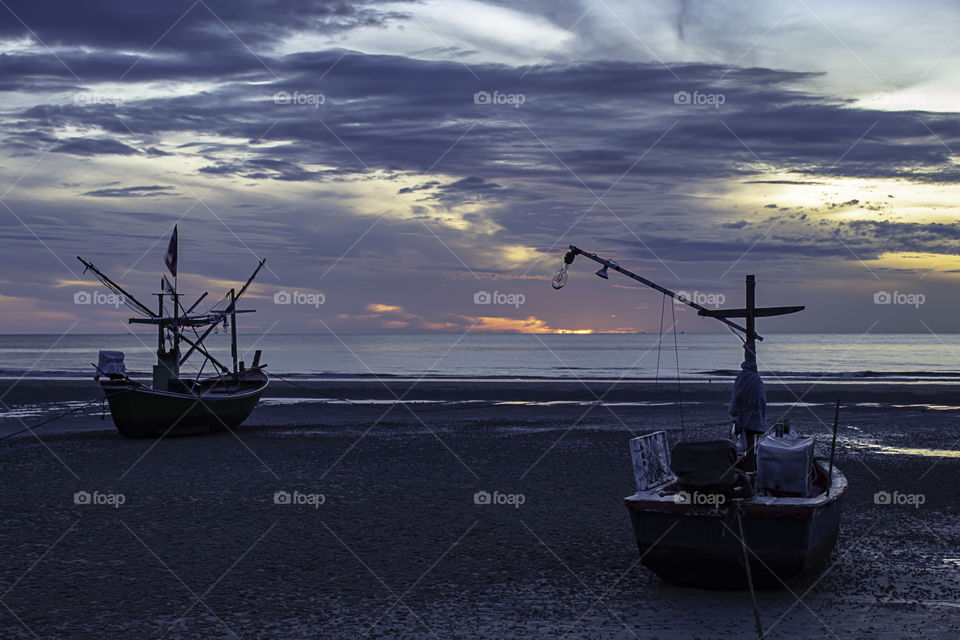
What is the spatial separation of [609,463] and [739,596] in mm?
10533

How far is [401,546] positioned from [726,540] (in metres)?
4.79

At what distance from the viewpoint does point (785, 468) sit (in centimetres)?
1104

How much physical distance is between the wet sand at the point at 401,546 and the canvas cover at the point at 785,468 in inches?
43.6

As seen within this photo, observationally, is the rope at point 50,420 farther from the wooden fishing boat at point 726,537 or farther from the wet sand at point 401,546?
the wooden fishing boat at point 726,537

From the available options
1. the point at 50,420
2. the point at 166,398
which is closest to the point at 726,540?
the point at 166,398

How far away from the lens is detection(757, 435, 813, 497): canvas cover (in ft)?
36.0

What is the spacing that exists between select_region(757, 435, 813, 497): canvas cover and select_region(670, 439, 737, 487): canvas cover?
3.48 ft

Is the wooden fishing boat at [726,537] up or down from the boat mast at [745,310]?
down

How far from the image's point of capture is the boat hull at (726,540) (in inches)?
396

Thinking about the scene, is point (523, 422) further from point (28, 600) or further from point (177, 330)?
point (28, 600)

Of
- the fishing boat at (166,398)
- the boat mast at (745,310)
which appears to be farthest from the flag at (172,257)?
the boat mast at (745,310)

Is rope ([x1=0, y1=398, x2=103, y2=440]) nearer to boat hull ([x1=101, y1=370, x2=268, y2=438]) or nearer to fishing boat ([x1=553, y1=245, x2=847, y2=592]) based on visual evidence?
boat hull ([x1=101, y1=370, x2=268, y2=438])

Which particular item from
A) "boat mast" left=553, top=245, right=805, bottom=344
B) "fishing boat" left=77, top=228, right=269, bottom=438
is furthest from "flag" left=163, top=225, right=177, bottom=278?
"boat mast" left=553, top=245, right=805, bottom=344

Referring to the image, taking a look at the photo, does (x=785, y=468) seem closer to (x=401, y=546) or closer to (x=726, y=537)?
(x=726, y=537)
